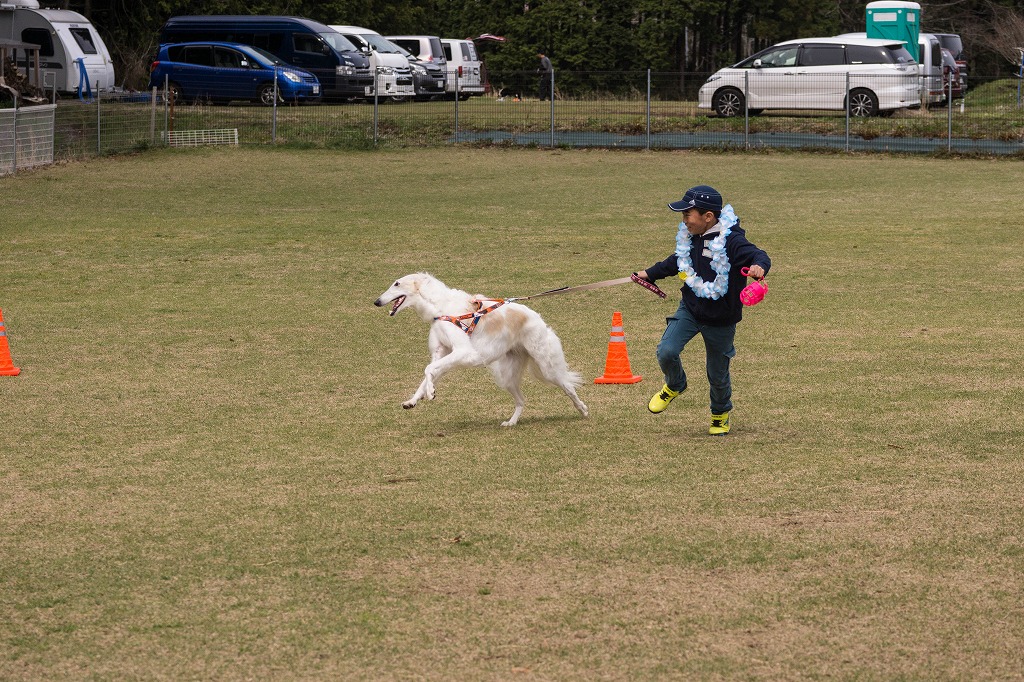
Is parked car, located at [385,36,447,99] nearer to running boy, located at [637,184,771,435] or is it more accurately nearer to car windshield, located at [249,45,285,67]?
car windshield, located at [249,45,285,67]

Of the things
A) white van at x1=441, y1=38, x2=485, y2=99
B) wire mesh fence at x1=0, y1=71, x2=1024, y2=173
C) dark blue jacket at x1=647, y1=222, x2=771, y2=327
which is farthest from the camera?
white van at x1=441, y1=38, x2=485, y2=99

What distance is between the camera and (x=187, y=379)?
1068cm

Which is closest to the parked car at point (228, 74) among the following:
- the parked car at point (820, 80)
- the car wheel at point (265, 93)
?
the car wheel at point (265, 93)

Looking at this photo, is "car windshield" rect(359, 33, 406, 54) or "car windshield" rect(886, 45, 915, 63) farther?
"car windshield" rect(359, 33, 406, 54)

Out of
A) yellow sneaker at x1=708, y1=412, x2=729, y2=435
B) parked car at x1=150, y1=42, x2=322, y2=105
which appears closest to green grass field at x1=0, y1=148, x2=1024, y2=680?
yellow sneaker at x1=708, y1=412, x2=729, y2=435

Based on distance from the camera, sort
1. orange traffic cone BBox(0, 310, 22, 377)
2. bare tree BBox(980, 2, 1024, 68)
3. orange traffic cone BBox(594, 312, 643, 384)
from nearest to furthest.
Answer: orange traffic cone BBox(594, 312, 643, 384), orange traffic cone BBox(0, 310, 22, 377), bare tree BBox(980, 2, 1024, 68)

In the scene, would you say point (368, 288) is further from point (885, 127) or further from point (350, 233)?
point (885, 127)

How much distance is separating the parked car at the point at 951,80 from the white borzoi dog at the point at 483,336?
22.9m

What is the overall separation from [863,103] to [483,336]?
2488 centimetres

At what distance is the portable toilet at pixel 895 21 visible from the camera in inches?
1580

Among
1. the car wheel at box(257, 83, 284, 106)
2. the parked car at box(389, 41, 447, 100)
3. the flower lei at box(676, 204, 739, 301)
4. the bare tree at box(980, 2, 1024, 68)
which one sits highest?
the bare tree at box(980, 2, 1024, 68)

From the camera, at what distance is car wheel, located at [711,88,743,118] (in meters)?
32.7

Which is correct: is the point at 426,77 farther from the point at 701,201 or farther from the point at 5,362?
the point at 701,201

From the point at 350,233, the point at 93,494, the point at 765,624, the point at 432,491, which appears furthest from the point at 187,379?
the point at 350,233
